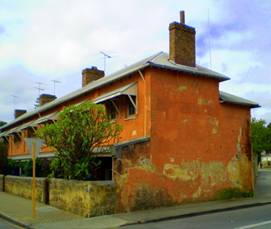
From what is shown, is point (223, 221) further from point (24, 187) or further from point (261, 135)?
point (261, 135)

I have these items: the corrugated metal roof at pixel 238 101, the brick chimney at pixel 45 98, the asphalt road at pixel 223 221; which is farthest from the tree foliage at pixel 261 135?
the asphalt road at pixel 223 221

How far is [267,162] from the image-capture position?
317ft

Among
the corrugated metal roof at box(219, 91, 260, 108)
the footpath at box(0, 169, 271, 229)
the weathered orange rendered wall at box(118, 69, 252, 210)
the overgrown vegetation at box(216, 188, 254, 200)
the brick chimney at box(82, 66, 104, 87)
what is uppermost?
the brick chimney at box(82, 66, 104, 87)

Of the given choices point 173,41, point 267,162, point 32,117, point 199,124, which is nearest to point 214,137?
point 199,124

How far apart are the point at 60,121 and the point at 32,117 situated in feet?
63.6

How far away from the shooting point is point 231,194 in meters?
Answer: 21.4

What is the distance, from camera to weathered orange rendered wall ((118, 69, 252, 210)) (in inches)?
727

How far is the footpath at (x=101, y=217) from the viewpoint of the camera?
14.9 metres

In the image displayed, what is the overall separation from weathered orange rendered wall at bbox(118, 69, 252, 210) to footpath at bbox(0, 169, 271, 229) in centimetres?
79

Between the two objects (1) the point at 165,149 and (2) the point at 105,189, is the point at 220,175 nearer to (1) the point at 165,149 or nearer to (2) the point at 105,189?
(1) the point at 165,149

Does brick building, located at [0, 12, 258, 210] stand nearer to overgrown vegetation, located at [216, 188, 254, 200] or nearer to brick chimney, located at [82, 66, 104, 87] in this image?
overgrown vegetation, located at [216, 188, 254, 200]

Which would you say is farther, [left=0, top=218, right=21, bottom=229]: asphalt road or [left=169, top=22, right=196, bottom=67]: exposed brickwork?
[left=169, top=22, right=196, bottom=67]: exposed brickwork

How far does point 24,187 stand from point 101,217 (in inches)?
330

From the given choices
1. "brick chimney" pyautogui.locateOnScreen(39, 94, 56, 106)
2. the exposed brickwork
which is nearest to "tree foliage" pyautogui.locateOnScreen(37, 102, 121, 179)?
the exposed brickwork
